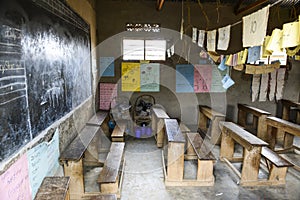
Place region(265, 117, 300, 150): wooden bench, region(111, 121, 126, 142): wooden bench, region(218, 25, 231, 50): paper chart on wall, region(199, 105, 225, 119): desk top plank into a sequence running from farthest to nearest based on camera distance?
region(199, 105, 225, 119): desk top plank, region(111, 121, 126, 142): wooden bench, region(265, 117, 300, 150): wooden bench, region(218, 25, 231, 50): paper chart on wall

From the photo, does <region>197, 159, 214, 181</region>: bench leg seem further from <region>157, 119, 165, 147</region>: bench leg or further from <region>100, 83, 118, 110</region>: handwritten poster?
<region>100, 83, 118, 110</region>: handwritten poster

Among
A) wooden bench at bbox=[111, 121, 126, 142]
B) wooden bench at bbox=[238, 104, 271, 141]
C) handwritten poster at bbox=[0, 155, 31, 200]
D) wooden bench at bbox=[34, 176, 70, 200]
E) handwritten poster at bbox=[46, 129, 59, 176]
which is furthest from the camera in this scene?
wooden bench at bbox=[238, 104, 271, 141]

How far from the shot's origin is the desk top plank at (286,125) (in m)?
3.62

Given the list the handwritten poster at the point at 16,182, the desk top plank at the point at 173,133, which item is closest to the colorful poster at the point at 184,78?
the desk top plank at the point at 173,133

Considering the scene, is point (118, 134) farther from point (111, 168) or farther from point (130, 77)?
point (130, 77)

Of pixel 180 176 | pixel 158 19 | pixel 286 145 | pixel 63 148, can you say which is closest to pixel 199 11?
pixel 158 19

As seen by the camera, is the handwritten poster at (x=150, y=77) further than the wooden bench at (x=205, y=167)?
Yes

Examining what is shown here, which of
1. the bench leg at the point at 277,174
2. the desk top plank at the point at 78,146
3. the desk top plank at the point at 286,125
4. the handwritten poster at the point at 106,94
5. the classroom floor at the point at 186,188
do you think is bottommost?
the classroom floor at the point at 186,188

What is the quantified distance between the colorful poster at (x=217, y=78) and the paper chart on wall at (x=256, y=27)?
3076 mm

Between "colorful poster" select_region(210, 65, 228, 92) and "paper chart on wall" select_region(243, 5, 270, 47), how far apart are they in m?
3.08

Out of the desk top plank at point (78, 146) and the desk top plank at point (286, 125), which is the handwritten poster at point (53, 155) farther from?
the desk top plank at point (286, 125)

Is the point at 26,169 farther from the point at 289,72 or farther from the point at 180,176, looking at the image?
the point at 289,72

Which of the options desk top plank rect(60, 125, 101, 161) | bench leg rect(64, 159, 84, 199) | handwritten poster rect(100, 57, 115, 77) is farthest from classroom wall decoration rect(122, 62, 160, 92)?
bench leg rect(64, 159, 84, 199)

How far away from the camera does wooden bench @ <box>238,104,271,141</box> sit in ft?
14.6
